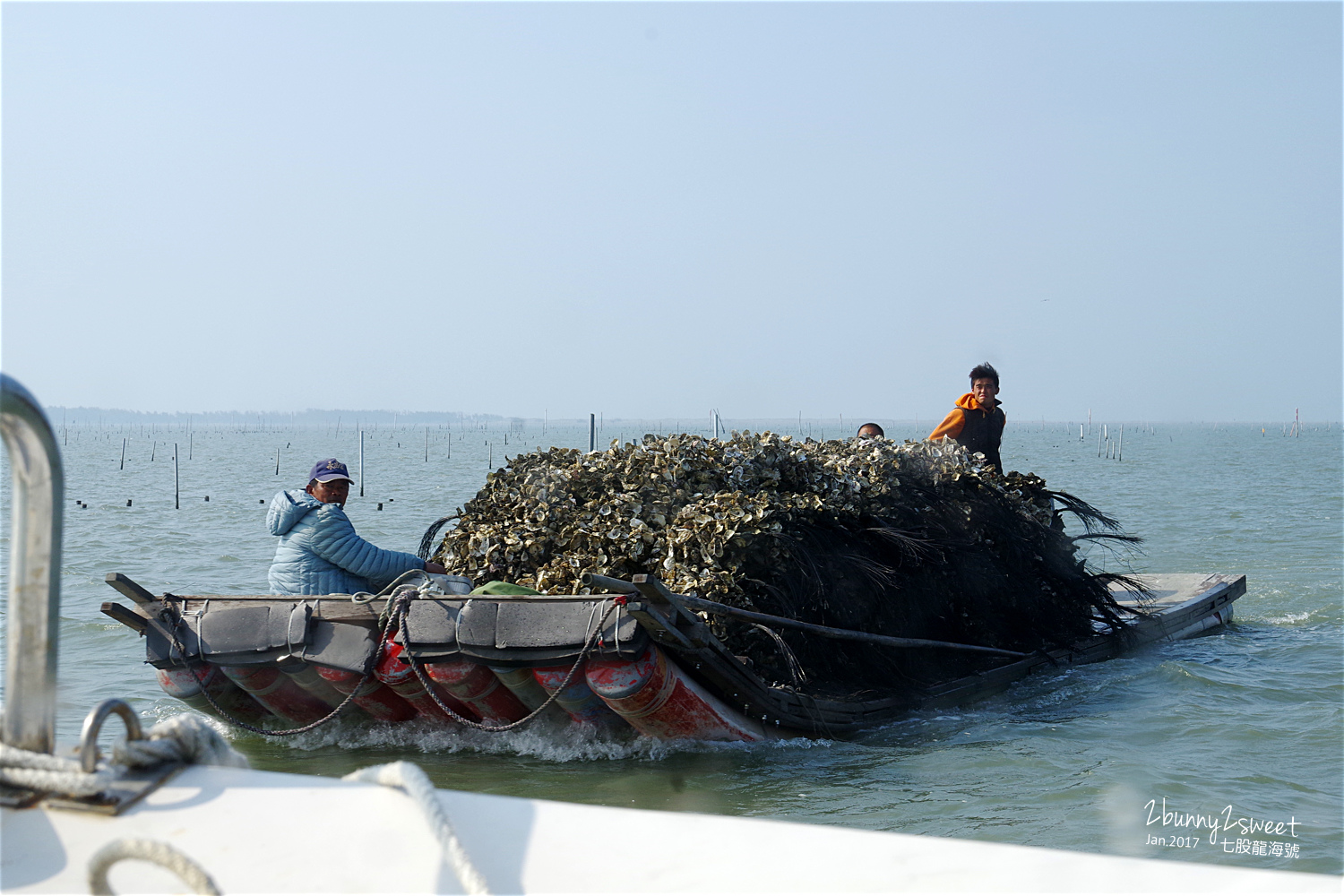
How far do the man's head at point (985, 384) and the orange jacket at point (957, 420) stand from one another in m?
0.04

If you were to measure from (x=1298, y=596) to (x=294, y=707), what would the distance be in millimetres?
13385

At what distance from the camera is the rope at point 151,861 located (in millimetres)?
1601

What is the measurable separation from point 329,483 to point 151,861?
572cm

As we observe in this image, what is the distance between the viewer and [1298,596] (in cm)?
1459

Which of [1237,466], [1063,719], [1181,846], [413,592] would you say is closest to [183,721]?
[413,592]

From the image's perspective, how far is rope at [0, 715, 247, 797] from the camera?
73.3 inches

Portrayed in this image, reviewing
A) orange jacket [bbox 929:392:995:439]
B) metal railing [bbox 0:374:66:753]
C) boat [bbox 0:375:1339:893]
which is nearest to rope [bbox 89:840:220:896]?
boat [bbox 0:375:1339:893]

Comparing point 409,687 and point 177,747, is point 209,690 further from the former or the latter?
point 177,747

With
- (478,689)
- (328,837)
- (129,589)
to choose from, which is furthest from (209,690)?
(328,837)

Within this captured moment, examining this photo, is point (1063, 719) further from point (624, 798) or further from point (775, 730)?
point (624, 798)

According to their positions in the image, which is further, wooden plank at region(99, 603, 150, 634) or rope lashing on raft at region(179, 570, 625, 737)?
wooden plank at region(99, 603, 150, 634)

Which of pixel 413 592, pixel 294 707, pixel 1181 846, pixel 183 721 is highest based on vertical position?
pixel 183 721

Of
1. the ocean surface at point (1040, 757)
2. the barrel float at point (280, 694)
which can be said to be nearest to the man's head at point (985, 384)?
the ocean surface at point (1040, 757)

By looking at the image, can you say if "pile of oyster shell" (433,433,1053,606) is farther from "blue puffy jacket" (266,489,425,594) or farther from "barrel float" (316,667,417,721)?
"barrel float" (316,667,417,721)
